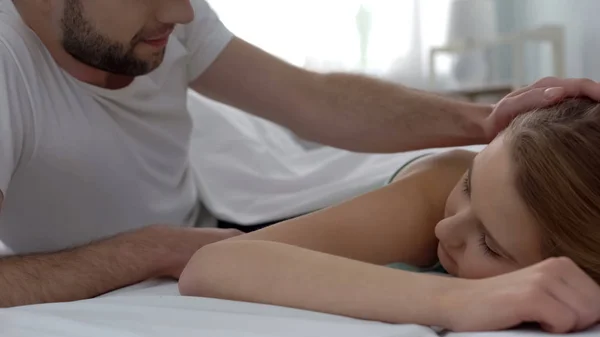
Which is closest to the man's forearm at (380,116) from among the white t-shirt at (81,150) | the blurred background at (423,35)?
the white t-shirt at (81,150)

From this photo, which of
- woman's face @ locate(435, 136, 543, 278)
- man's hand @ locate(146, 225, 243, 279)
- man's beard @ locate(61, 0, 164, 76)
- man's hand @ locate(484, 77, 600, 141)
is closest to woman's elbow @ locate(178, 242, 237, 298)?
man's hand @ locate(146, 225, 243, 279)

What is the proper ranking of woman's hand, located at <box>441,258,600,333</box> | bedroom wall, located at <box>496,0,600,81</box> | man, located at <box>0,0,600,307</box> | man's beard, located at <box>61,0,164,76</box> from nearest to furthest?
woman's hand, located at <box>441,258,600,333</box> < man, located at <box>0,0,600,307</box> < man's beard, located at <box>61,0,164,76</box> < bedroom wall, located at <box>496,0,600,81</box>

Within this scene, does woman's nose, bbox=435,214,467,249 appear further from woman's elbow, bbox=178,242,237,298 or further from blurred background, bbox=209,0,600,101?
blurred background, bbox=209,0,600,101

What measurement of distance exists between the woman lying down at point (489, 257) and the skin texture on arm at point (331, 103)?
1.53 ft

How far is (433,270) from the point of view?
1.02 meters

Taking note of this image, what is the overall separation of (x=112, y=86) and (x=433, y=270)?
0.70 metres

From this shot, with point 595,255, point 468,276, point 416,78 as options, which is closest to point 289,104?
point 468,276

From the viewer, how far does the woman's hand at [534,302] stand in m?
0.66

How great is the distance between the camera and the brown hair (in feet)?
2.38

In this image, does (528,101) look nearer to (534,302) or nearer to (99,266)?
(534,302)

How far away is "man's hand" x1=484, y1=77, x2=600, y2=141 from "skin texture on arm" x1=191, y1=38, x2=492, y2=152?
Result: 7.8 inches

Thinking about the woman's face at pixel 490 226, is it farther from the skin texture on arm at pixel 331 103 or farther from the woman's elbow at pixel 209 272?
the skin texture on arm at pixel 331 103

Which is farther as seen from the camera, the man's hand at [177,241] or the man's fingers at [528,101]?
the man's hand at [177,241]

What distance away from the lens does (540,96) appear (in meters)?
0.97
